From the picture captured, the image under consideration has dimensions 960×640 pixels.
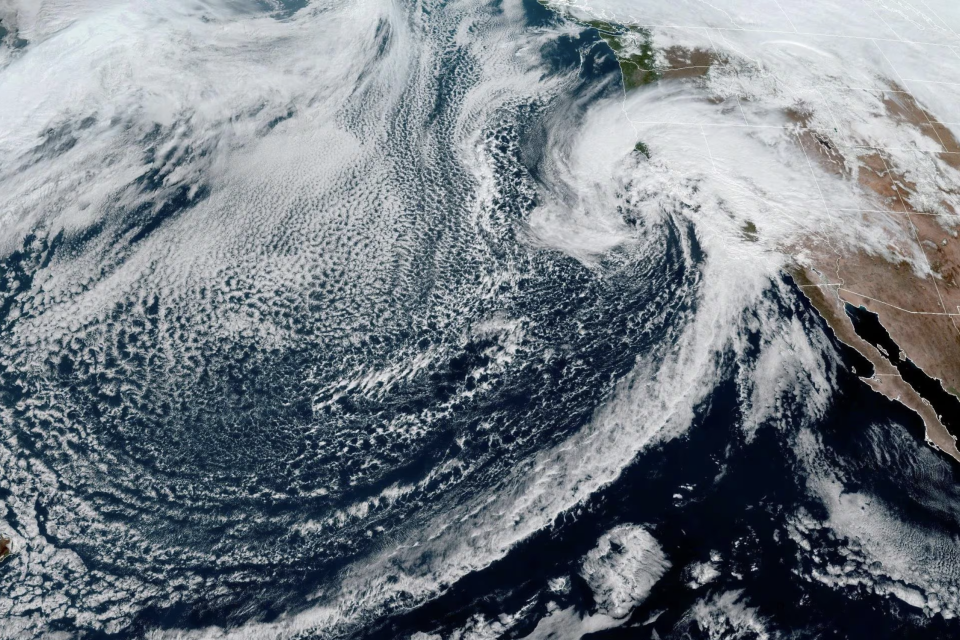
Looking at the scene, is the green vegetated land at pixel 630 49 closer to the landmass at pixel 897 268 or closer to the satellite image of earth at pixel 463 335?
the satellite image of earth at pixel 463 335

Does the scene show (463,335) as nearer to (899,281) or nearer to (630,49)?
(899,281)

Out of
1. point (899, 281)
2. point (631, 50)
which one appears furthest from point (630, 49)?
point (899, 281)

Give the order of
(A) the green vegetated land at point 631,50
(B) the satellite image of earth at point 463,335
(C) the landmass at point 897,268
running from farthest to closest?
1. (A) the green vegetated land at point 631,50
2. (C) the landmass at point 897,268
3. (B) the satellite image of earth at point 463,335

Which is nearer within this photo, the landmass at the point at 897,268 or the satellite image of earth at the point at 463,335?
the satellite image of earth at the point at 463,335

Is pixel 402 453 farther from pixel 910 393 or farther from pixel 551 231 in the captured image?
pixel 910 393

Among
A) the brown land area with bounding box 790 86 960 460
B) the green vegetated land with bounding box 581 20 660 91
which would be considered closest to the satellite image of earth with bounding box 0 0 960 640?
the brown land area with bounding box 790 86 960 460

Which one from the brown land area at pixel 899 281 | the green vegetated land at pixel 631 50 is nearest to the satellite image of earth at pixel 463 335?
the brown land area at pixel 899 281

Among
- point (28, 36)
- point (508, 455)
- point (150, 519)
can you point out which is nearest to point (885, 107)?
point (508, 455)

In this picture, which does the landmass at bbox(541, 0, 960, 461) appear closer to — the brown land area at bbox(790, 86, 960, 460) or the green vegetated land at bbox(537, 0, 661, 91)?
the brown land area at bbox(790, 86, 960, 460)

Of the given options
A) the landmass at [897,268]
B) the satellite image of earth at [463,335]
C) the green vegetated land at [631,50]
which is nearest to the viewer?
the satellite image of earth at [463,335]
